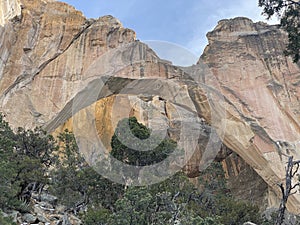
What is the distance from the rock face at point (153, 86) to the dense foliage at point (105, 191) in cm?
381

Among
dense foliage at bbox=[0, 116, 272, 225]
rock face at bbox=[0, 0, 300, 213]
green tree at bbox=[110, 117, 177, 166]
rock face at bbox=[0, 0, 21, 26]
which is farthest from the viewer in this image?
rock face at bbox=[0, 0, 21, 26]

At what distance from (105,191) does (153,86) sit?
36.3 feet

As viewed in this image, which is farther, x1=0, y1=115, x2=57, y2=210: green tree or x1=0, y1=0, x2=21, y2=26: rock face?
x1=0, y1=0, x2=21, y2=26: rock face

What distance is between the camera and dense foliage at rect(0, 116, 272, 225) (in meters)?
13.9

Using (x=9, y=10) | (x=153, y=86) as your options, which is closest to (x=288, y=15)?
(x=153, y=86)

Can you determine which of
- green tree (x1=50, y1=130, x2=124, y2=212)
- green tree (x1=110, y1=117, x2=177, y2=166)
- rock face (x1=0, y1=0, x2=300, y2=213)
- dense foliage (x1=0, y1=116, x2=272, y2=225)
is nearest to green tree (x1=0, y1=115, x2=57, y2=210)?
dense foliage (x1=0, y1=116, x2=272, y2=225)

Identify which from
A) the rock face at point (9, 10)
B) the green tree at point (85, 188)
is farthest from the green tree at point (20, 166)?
the rock face at point (9, 10)

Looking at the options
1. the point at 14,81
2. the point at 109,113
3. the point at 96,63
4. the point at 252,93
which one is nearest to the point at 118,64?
the point at 96,63

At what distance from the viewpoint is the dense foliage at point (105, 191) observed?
13859 mm

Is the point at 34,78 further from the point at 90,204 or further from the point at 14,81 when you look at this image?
the point at 90,204

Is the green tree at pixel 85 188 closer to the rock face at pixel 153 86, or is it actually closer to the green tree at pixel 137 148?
the green tree at pixel 137 148

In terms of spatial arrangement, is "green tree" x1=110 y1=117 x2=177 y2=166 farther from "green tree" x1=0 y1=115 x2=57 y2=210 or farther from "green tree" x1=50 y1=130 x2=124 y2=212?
"green tree" x1=0 y1=115 x2=57 y2=210

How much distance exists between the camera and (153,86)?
1111 inches

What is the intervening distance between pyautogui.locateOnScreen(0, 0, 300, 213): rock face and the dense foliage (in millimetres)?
3814
